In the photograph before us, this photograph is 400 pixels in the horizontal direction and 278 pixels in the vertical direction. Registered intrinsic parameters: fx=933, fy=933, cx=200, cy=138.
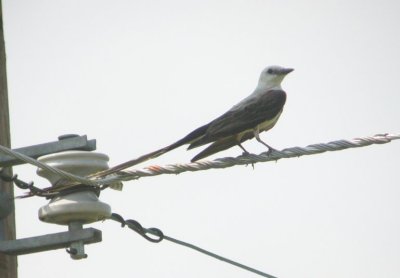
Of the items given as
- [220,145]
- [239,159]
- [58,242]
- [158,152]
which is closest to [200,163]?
[239,159]

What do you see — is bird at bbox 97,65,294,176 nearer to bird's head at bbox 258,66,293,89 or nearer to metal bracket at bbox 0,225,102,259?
bird's head at bbox 258,66,293,89

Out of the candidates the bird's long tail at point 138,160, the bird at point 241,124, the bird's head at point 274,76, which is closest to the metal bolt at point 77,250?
the bird's long tail at point 138,160

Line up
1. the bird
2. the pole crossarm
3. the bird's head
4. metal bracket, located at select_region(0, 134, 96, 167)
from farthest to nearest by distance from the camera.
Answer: the bird's head < the bird < metal bracket, located at select_region(0, 134, 96, 167) < the pole crossarm

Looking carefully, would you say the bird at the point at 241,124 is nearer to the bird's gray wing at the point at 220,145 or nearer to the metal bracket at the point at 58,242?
the bird's gray wing at the point at 220,145

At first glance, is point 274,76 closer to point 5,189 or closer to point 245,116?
point 245,116

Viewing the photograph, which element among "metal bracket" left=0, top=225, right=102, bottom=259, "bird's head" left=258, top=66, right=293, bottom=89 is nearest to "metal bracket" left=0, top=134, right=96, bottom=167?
"metal bracket" left=0, top=225, right=102, bottom=259

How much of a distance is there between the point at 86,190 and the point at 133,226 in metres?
0.68

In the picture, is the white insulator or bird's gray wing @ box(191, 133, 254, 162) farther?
bird's gray wing @ box(191, 133, 254, 162)

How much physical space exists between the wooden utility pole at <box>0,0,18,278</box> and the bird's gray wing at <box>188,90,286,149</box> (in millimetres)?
1439

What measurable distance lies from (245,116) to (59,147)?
219 cm

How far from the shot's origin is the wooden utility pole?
5.76m

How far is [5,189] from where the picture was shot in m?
5.86

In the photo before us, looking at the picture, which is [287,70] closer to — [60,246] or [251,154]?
[251,154]

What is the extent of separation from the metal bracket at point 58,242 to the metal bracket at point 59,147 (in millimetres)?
484
